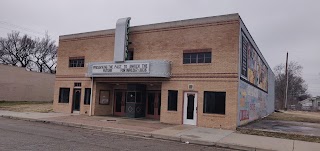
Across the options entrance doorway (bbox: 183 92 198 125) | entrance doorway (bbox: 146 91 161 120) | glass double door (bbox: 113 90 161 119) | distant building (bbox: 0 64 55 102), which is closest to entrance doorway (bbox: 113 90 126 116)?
glass double door (bbox: 113 90 161 119)

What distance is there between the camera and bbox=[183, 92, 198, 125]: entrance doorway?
18.2 metres

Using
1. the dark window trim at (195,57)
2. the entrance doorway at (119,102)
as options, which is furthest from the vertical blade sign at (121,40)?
the dark window trim at (195,57)

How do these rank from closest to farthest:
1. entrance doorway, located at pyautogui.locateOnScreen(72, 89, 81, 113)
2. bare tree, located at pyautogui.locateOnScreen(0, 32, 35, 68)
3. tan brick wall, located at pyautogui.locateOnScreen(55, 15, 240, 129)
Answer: tan brick wall, located at pyautogui.locateOnScreen(55, 15, 240, 129), entrance doorway, located at pyautogui.locateOnScreen(72, 89, 81, 113), bare tree, located at pyautogui.locateOnScreen(0, 32, 35, 68)

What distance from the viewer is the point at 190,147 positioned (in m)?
11.4

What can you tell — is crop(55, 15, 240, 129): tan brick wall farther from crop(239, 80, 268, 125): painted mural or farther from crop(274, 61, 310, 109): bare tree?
crop(274, 61, 310, 109): bare tree

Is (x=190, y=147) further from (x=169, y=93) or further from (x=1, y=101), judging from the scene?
(x=1, y=101)

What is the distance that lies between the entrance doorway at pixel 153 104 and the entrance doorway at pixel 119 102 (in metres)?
2.52

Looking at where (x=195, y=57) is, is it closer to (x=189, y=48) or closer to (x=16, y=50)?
(x=189, y=48)

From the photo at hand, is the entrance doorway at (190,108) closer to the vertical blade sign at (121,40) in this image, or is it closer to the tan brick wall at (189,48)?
the tan brick wall at (189,48)

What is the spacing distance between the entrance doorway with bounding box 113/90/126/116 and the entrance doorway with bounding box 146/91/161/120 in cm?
252

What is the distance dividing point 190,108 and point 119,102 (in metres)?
7.80

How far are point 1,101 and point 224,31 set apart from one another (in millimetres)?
31423

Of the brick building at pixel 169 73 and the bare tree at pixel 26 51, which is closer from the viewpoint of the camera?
the brick building at pixel 169 73

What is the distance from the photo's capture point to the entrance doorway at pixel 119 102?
78.0 feet
